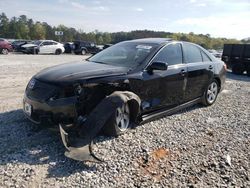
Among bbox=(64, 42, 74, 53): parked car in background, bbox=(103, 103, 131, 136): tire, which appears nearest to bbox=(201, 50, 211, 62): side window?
bbox=(103, 103, 131, 136): tire

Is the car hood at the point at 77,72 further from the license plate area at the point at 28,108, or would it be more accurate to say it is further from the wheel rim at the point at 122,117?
the wheel rim at the point at 122,117

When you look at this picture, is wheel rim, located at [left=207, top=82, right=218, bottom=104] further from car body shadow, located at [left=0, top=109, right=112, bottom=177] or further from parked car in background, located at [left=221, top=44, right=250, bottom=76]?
parked car in background, located at [left=221, top=44, right=250, bottom=76]

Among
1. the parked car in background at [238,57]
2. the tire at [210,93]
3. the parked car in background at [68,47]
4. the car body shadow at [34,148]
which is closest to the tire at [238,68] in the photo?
the parked car in background at [238,57]

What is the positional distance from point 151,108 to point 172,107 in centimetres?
77

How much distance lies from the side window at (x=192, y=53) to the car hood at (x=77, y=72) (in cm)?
198

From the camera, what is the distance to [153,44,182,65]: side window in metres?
6.05

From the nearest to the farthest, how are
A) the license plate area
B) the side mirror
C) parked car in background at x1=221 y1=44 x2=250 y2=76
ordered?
the license plate area
the side mirror
parked car in background at x1=221 y1=44 x2=250 y2=76

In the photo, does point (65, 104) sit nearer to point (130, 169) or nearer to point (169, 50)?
point (130, 169)

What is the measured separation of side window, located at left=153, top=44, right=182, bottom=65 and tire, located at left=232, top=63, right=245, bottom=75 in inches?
513

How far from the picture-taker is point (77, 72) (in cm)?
504

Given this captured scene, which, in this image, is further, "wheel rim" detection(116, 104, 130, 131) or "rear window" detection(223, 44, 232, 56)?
"rear window" detection(223, 44, 232, 56)

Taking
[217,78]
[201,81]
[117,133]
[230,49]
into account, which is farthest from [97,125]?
[230,49]

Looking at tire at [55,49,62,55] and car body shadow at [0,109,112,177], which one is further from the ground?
car body shadow at [0,109,112,177]

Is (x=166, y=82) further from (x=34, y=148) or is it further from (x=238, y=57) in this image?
(x=238, y=57)
